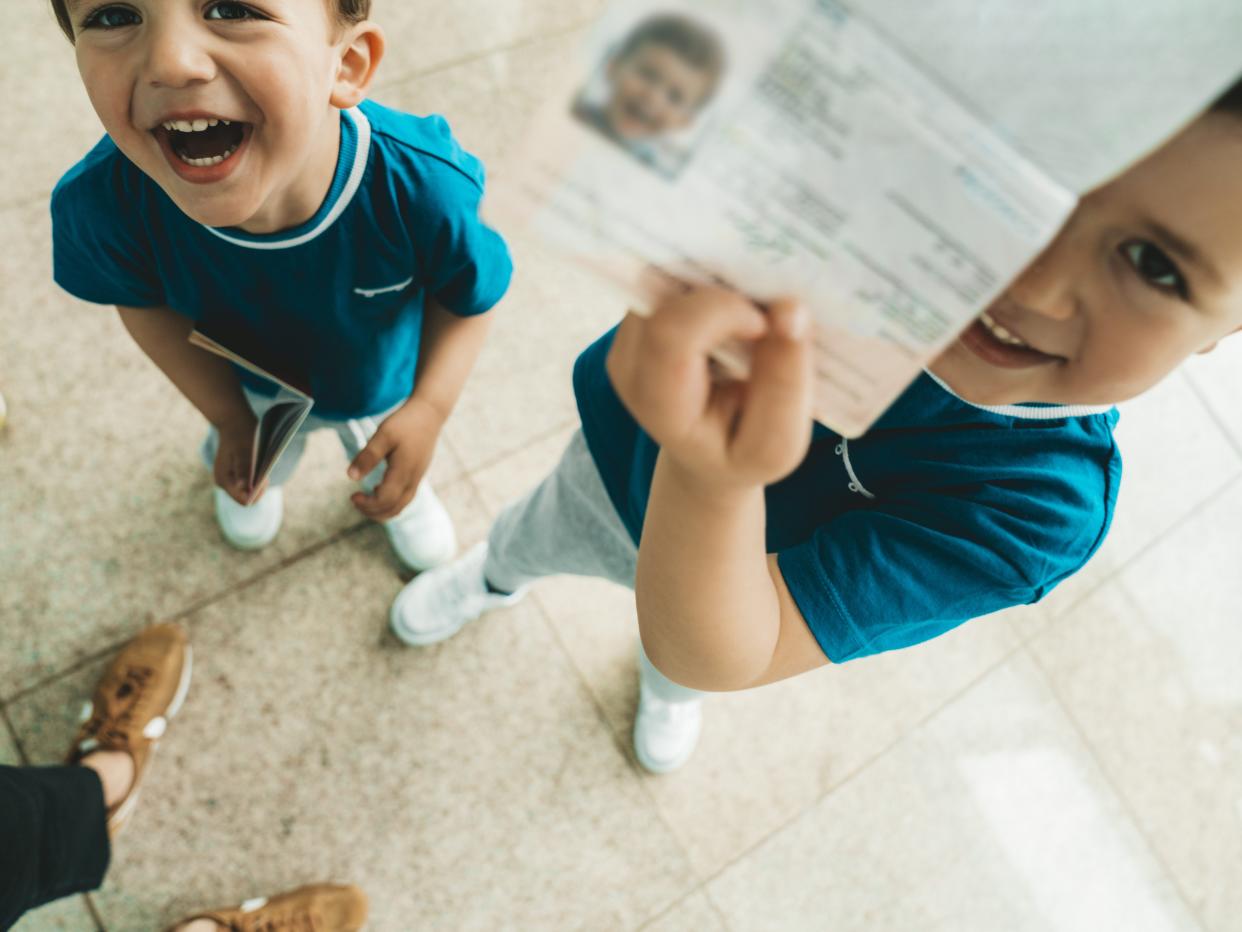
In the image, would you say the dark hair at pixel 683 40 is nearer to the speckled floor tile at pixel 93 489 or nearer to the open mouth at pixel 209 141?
the open mouth at pixel 209 141

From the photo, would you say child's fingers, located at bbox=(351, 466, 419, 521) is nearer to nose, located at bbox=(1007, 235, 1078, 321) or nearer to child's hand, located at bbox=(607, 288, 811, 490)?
child's hand, located at bbox=(607, 288, 811, 490)

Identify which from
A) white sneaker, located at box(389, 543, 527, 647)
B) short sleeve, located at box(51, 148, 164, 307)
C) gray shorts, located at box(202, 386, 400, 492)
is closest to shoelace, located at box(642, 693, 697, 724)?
white sneaker, located at box(389, 543, 527, 647)

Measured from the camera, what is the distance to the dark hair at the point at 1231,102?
31cm

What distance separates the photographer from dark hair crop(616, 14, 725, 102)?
10.9 inches

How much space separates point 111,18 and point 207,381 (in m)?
0.40

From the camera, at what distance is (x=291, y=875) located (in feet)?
3.74

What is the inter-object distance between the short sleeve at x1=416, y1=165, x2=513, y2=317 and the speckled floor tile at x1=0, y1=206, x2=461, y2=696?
1.75ft

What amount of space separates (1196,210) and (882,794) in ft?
3.78

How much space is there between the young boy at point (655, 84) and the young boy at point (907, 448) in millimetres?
76

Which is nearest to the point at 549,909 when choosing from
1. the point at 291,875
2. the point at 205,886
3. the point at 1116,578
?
the point at 291,875

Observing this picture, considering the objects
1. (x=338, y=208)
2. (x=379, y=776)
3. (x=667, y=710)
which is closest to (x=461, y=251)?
(x=338, y=208)

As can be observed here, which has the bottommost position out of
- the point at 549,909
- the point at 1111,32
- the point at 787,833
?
the point at 549,909

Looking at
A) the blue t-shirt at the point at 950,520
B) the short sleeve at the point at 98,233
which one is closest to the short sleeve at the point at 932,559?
the blue t-shirt at the point at 950,520

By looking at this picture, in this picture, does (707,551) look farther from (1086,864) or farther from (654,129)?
(1086,864)
